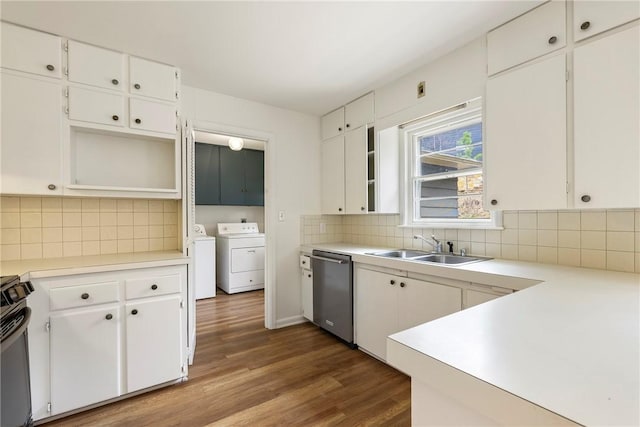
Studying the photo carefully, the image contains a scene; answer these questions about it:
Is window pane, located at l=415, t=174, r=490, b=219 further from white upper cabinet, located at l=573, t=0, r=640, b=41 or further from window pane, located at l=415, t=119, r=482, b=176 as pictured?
white upper cabinet, located at l=573, t=0, r=640, b=41

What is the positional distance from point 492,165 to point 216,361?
8.42ft

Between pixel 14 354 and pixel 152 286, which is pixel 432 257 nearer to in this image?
pixel 152 286

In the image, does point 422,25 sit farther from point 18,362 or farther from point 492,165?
point 18,362

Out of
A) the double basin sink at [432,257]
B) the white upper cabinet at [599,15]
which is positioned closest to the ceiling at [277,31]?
the white upper cabinet at [599,15]

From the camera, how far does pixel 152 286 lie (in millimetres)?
1980

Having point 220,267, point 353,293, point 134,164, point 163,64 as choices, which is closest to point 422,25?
point 163,64

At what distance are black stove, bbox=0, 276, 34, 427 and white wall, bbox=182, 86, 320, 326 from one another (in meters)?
1.96

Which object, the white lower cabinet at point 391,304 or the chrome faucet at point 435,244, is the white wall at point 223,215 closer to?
the white lower cabinet at point 391,304

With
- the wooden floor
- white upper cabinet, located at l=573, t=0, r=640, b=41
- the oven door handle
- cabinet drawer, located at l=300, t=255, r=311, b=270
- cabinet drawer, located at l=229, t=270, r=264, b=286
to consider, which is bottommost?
the wooden floor

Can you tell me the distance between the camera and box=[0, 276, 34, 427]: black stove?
1.21 m

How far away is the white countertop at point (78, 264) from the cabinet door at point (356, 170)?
1.64 meters

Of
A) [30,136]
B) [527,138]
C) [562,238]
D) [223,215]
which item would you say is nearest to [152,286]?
[30,136]

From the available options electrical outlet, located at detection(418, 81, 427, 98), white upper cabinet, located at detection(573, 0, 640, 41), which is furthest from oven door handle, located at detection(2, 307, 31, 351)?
white upper cabinet, located at detection(573, 0, 640, 41)

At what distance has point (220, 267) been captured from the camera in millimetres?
4758
